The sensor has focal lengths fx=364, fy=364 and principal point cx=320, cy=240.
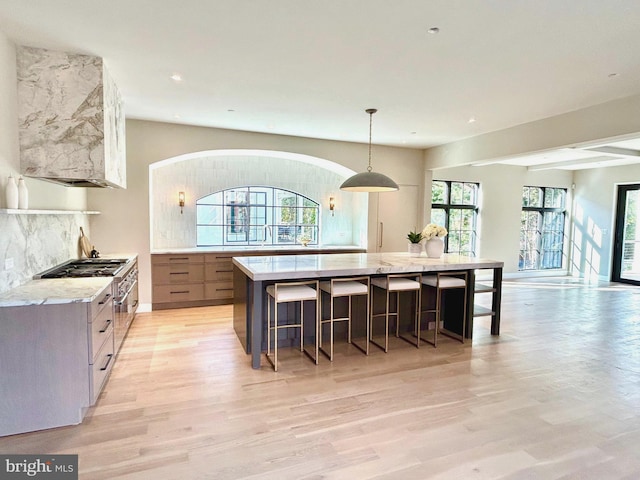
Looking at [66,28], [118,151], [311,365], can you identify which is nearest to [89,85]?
[66,28]

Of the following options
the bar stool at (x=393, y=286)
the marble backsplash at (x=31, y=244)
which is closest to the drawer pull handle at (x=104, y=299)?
the marble backsplash at (x=31, y=244)

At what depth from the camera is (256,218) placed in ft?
23.1

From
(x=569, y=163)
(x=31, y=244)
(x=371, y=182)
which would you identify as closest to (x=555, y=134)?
(x=371, y=182)

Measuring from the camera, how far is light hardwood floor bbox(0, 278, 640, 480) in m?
2.11

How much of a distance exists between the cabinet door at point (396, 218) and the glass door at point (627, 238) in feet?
17.1

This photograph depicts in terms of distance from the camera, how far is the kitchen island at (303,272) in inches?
134

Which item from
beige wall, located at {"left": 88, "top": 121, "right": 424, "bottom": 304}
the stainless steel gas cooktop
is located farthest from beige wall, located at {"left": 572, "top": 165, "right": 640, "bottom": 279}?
the stainless steel gas cooktop

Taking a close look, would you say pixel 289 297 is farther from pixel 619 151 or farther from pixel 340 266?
pixel 619 151

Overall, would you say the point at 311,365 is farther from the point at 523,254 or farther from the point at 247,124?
the point at 523,254

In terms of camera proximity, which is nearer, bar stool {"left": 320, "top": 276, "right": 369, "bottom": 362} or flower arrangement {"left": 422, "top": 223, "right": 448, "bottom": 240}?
bar stool {"left": 320, "top": 276, "right": 369, "bottom": 362}

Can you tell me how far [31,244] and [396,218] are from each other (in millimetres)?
5634

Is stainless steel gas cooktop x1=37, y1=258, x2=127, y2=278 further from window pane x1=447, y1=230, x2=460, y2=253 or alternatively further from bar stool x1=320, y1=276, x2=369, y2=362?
window pane x1=447, y1=230, x2=460, y2=253

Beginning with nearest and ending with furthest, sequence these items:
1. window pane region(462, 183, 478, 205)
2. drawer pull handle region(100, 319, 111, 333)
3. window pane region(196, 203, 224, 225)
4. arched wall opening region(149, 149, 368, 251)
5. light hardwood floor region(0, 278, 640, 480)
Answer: light hardwood floor region(0, 278, 640, 480) → drawer pull handle region(100, 319, 111, 333) → arched wall opening region(149, 149, 368, 251) → window pane region(196, 203, 224, 225) → window pane region(462, 183, 478, 205)

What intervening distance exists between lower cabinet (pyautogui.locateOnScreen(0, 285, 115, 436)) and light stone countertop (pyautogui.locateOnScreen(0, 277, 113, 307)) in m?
0.04
